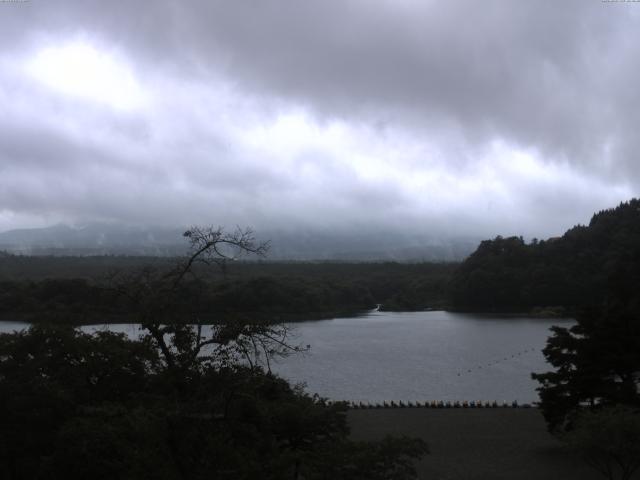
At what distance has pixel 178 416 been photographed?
235 inches

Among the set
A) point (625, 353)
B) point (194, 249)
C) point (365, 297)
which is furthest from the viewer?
point (365, 297)

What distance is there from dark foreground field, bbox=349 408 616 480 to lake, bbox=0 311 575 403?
200 inches

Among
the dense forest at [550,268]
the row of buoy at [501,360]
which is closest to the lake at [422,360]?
the row of buoy at [501,360]

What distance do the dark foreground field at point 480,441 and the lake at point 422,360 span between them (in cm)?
507

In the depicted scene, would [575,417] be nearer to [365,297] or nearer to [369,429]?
[369,429]

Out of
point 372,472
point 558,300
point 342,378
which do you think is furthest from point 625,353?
point 558,300

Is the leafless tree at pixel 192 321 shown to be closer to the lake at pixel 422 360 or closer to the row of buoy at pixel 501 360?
the lake at pixel 422 360

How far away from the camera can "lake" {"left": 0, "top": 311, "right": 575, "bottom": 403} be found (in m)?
28.5

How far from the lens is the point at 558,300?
69062mm

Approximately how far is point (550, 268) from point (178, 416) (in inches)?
2756

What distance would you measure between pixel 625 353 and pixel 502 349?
2607cm

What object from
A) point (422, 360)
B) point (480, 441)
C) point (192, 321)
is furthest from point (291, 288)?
point (192, 321)

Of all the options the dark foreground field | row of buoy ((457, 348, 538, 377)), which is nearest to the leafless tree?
the dark foreground field

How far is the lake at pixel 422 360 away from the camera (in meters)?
28.5
